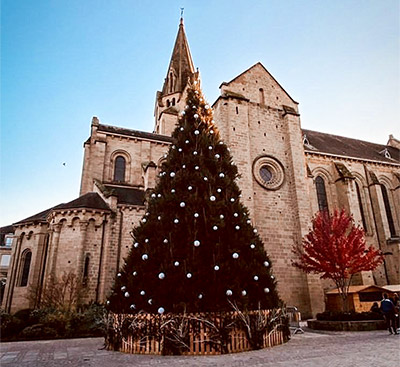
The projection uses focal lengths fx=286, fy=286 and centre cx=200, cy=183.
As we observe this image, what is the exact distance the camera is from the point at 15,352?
324 inches

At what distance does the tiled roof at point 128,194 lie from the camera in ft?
66.1

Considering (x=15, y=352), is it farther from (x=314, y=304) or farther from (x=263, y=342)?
(x=314, y=304)

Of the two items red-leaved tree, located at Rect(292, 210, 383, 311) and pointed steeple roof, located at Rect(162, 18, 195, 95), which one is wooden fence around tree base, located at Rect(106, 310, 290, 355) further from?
pointed steeple roof, located at Rect(162, 18, 195, 95)

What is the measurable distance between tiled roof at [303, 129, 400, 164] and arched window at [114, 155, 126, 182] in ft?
50.6

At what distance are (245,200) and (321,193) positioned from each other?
10073 mm

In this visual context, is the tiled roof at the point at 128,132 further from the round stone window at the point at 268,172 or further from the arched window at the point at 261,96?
the round stone window at the point at 268,172

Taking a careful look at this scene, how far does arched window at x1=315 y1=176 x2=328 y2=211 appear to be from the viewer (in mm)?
23098

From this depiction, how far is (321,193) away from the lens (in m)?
23.7

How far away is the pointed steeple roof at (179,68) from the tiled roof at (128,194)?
18.3 m

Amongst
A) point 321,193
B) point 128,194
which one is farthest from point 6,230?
point 321,193

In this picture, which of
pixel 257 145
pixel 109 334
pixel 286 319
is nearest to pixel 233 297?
pixel 286 319

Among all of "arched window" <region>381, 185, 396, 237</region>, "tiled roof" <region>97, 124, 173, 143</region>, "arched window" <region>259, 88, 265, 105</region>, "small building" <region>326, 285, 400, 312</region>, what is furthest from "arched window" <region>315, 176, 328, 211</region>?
"tiled roof" <region>97, 124, 173, 143</region>

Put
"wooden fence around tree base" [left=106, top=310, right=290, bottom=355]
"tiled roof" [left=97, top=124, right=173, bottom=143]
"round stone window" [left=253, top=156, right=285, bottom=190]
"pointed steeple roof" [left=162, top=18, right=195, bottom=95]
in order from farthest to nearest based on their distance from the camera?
"pointed steeple roof" [left=162, top=18, right=195, bottom=95], "tiled roof" [left=97, top=124, right=173, bottom=143], "round stone window" [left=253, top=156, right=285, bottom=190], "wooden fence around tree base" [left=106, top=310, right=290, bottom=355]

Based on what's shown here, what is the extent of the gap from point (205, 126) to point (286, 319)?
267 inches
